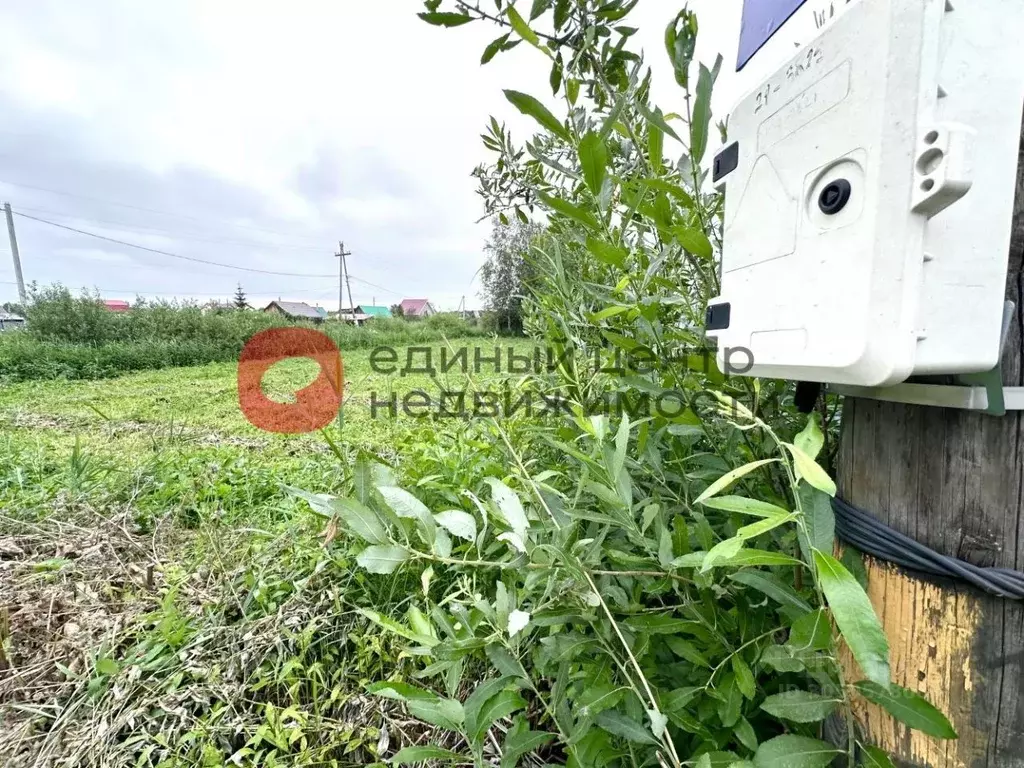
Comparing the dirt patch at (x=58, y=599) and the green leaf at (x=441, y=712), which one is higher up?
the green leaf at (x=441, y=712)

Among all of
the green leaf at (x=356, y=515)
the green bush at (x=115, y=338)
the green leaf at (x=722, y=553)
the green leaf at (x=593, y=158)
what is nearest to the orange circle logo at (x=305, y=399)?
the green leaf at (x=356, y=515)

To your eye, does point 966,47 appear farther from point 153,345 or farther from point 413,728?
point 153,345

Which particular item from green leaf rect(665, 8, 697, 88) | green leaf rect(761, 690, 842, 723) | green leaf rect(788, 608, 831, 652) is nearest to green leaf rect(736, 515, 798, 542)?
green leaf rect(788, 608, 831, 652)

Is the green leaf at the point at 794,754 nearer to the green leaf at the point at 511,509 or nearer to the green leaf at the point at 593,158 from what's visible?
the green leaf at the point at 511,509

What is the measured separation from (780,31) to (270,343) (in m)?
13.3

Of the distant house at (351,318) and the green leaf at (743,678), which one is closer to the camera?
the green leaf at (743,678)

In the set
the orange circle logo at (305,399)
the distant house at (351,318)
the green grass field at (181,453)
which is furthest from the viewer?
the distant house at (351,318)

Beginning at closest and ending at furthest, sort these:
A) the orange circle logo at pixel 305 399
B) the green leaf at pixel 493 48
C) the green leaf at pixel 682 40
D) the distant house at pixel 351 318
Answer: the green leaf at pixel 682 40 < the green leaf at pixel 493 48 < the orange circle logo at pixel 305 399 < the distant house at pixel 351 318

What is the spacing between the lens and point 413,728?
127 cm

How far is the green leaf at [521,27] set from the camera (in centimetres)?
78

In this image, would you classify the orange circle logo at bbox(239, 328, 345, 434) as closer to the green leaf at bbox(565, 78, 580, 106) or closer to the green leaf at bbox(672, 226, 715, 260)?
the green leaf at bbox(565, 78, 580, 106)

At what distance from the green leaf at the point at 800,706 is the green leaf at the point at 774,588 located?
0.11m

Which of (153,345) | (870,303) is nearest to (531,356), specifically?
(870,303)

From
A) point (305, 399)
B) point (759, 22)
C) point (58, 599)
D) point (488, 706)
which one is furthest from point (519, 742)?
point (305, 399)
